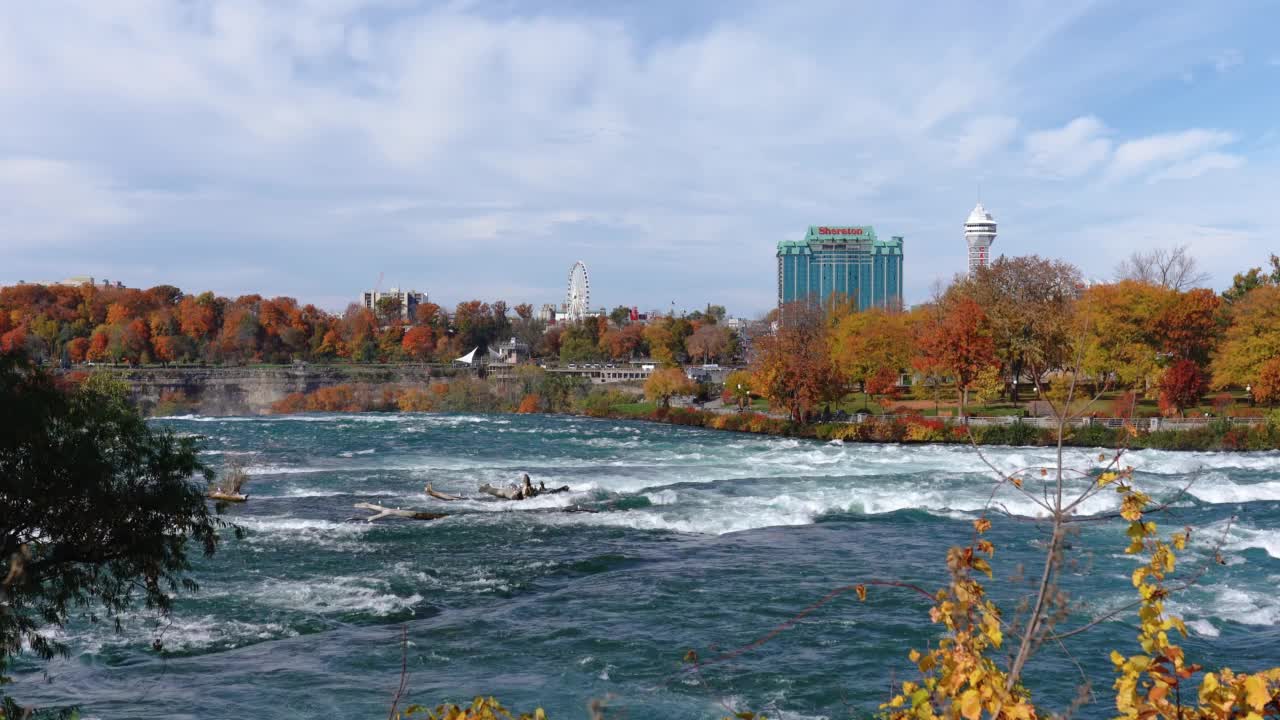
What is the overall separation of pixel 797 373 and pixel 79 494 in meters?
41.8

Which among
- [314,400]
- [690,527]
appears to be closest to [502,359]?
[314,400]

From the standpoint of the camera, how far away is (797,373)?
50.1 m

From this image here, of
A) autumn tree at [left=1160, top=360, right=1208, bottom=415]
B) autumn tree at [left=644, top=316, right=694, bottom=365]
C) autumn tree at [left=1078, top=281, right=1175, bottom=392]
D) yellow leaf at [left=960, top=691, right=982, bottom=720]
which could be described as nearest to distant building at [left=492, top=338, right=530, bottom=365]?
autumn tree at [left=644, top=316, right=694, bottom=365]

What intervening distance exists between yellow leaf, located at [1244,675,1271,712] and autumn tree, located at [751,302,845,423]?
47.0 m

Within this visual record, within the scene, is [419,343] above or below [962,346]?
above

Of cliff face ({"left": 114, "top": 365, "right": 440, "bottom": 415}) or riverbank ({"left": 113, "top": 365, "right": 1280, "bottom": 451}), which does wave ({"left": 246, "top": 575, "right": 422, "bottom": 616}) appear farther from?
cliff face ({"left": 114, "top": 365, "right": 440, "bottom": 415})

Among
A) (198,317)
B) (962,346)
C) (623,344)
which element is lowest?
(962,346)

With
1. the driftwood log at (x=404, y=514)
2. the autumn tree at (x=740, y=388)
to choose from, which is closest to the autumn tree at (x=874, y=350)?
the autumn tree at (x=740, y=388)

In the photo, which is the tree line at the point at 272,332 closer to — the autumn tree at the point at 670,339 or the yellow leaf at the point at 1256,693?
the autumn tree at the point at 670,339

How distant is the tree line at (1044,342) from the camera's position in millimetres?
45812

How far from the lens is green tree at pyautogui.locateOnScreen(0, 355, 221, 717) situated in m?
10.7

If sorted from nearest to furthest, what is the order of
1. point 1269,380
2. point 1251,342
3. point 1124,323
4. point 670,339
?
point 1269,380, point 1251,342, point 1124,323, point 670,339

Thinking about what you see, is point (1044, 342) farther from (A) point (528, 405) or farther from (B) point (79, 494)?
(B) point (79, 494)

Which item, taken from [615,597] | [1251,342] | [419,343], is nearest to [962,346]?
[1251,342]
